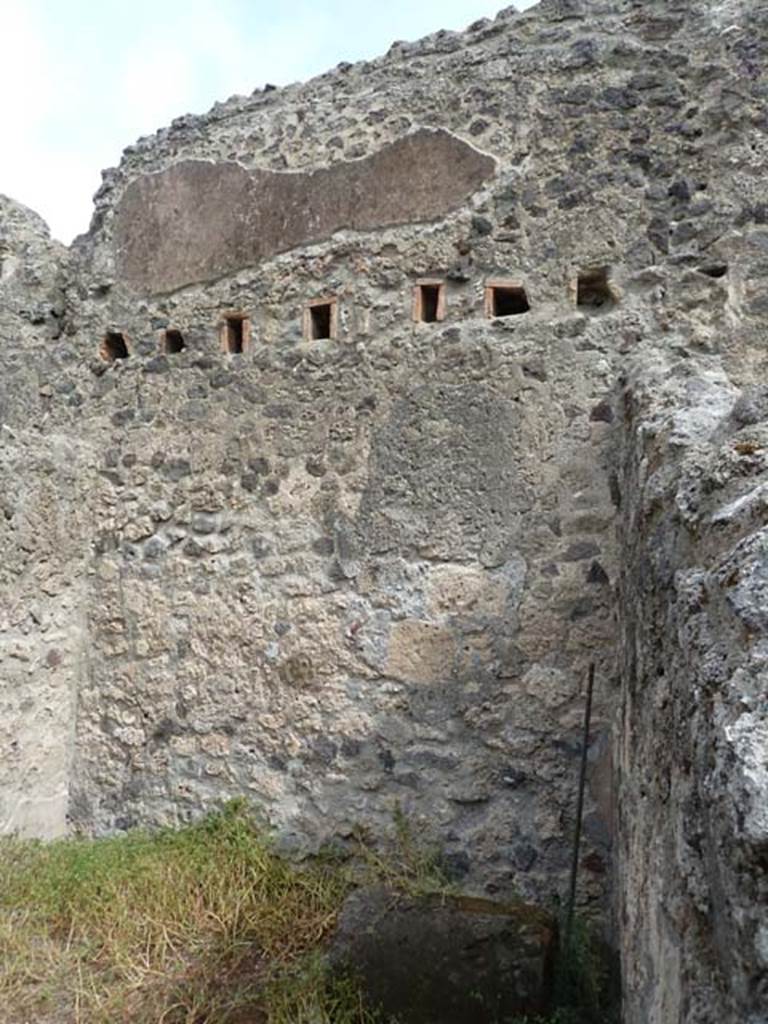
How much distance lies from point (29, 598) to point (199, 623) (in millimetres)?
863

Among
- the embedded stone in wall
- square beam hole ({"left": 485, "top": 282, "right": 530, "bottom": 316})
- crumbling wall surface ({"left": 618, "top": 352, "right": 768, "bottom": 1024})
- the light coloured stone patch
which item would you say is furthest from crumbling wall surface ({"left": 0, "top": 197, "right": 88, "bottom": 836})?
crumbling wall surface ({"left": 618, "top": 352, "right": 768, "bottom": 1024})

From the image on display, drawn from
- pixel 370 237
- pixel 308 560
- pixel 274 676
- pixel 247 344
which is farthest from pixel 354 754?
pixel 370 237

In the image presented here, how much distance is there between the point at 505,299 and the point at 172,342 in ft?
5.68

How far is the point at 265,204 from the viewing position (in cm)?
482

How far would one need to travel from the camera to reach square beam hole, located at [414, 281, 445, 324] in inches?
171

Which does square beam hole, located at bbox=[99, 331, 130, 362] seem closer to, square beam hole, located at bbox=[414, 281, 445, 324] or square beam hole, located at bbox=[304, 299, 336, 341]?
square beam hole, located at bbox=[304, 299, 336, 341]

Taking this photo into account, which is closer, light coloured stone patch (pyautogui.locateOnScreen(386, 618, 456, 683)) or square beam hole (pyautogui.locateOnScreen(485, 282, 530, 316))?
light coloured stone patch (pyautogui.locateOnScreen(386, 618, 456, 683))

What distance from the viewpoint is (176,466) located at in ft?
15.7

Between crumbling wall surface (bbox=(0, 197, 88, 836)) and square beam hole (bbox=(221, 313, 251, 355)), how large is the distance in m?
0.92

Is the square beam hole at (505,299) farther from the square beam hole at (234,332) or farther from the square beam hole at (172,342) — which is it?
the square beam hole at (172,342)

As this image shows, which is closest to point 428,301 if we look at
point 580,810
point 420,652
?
point 420,652

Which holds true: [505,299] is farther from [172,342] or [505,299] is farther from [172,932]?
[172,932]

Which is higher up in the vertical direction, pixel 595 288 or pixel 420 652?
pixel 595 288

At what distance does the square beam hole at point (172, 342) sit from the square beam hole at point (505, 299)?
162 cm
